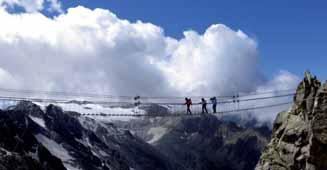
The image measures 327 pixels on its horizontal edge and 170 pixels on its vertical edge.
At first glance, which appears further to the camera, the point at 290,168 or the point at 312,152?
the point at 290,168

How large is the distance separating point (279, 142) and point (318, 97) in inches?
527

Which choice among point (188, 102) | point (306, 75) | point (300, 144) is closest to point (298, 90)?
point (306, 75)

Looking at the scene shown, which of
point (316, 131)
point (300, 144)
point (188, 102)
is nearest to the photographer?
point (316, 131)

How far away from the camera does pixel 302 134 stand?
9988 cm

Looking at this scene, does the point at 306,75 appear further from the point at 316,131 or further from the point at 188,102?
the point at 188,102

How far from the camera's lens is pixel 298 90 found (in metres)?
106

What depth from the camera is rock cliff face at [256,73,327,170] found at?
93375 millimetres

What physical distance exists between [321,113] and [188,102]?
27988 millimetres

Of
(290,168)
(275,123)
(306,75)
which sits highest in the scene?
(306,75)

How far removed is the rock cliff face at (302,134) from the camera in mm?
93375

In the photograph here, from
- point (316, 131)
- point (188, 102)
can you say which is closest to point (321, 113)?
point (316, 131)

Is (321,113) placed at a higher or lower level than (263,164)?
higher

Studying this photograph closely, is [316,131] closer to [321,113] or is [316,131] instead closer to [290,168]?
[321,113]

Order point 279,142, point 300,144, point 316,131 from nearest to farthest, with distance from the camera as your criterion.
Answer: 1. point 316,131
2. point 300,144
3. point 279,142
